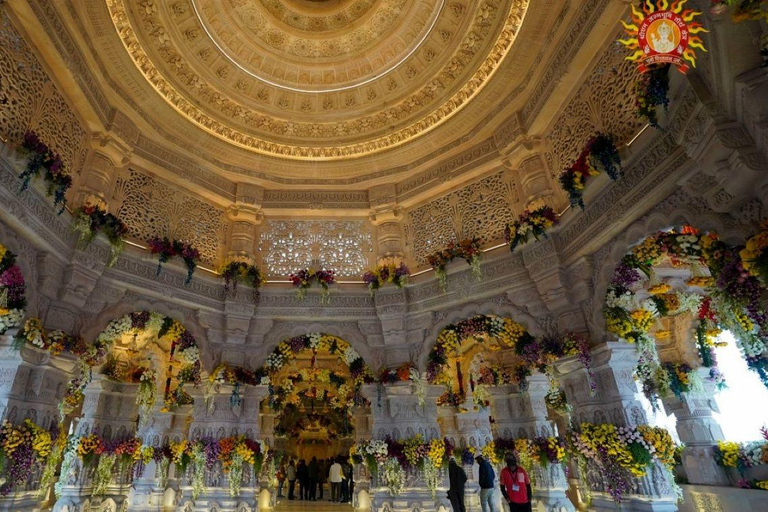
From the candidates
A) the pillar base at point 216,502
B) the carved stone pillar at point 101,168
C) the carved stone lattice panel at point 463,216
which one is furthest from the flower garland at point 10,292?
the carved stone lattice panel at point 463,216

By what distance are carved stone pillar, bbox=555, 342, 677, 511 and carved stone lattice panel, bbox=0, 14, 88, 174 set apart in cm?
905

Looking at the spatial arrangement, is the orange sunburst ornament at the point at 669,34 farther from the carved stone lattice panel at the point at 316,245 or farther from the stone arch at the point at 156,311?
the stone arch at the point at 156,311

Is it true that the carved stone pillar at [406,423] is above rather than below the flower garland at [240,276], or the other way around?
below

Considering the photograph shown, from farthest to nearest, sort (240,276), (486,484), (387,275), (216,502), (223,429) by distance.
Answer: (387,275)
(240,276)
(223,429)
(216,502)
(486,484)

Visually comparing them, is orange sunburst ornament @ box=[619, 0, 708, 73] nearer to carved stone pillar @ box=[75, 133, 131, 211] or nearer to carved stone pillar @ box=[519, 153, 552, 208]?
carved stone pillar @ box=[519, 153, 552, 208]

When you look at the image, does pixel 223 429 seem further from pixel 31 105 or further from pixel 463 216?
pixel 463 216

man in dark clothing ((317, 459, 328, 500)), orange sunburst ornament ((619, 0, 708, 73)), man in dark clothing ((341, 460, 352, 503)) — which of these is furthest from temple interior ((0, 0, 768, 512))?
man in dark clothing ((317, 459, 328, 500))

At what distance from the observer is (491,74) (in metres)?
8.80

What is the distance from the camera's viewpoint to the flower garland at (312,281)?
9.31m

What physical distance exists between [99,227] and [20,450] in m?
3.49

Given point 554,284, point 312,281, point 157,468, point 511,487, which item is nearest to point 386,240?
point 312,281

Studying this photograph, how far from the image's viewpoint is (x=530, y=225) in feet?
25.3

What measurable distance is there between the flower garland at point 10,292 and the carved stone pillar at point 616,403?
8194 mm

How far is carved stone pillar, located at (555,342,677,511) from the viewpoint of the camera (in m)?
5.85
